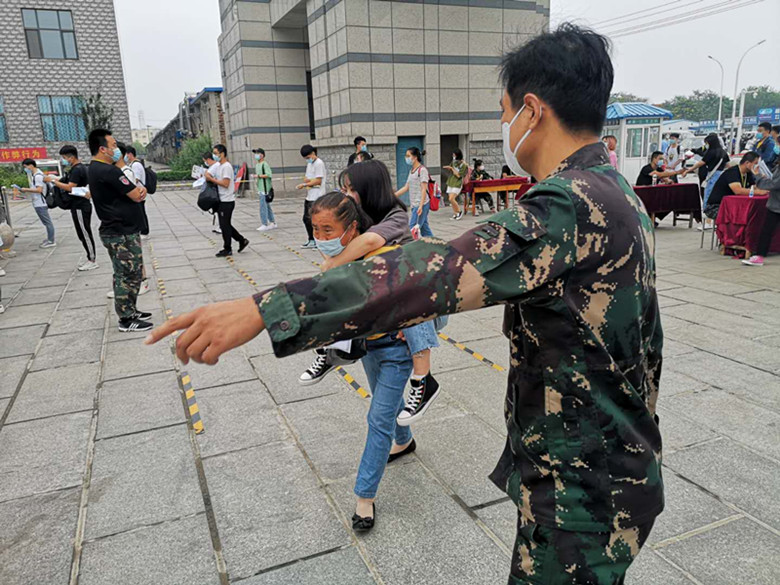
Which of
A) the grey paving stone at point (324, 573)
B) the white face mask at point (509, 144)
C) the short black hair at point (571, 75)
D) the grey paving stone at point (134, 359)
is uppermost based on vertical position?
the short black hair at point (571, 75)

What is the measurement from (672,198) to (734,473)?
8801 millimetres

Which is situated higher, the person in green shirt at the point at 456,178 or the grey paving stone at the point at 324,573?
the person in green shirt at the point at 456,178

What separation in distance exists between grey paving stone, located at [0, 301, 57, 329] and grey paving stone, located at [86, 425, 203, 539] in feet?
11.2

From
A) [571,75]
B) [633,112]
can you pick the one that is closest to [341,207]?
[571,75]

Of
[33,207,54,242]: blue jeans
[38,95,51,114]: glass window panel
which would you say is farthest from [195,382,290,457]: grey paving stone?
[38,95,51,114]: glass window panel

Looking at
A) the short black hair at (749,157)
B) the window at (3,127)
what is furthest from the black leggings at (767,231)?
the window at (3,127)

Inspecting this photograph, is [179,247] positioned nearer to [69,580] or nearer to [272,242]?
[272,242]

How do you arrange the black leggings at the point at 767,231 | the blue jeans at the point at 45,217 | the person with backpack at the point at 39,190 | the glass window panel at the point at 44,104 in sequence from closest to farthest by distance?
the black leggings at the point at 767,231 < the person with backpack at the point at 39,190 < the blue jeans at the point at 45,217 < the glass window panel at the point at 44,104

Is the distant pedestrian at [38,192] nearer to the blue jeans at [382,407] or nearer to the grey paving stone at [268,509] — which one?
the grey paving stone at [268,509]

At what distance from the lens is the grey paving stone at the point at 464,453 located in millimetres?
2719

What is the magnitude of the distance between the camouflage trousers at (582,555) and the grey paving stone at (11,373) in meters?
4.27

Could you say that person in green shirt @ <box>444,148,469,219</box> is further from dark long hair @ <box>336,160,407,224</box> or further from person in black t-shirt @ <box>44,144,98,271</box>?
dark long hair @ <box>336,160,407,224</box>

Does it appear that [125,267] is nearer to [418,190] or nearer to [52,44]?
[418,190]

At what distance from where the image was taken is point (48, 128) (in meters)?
28.1
